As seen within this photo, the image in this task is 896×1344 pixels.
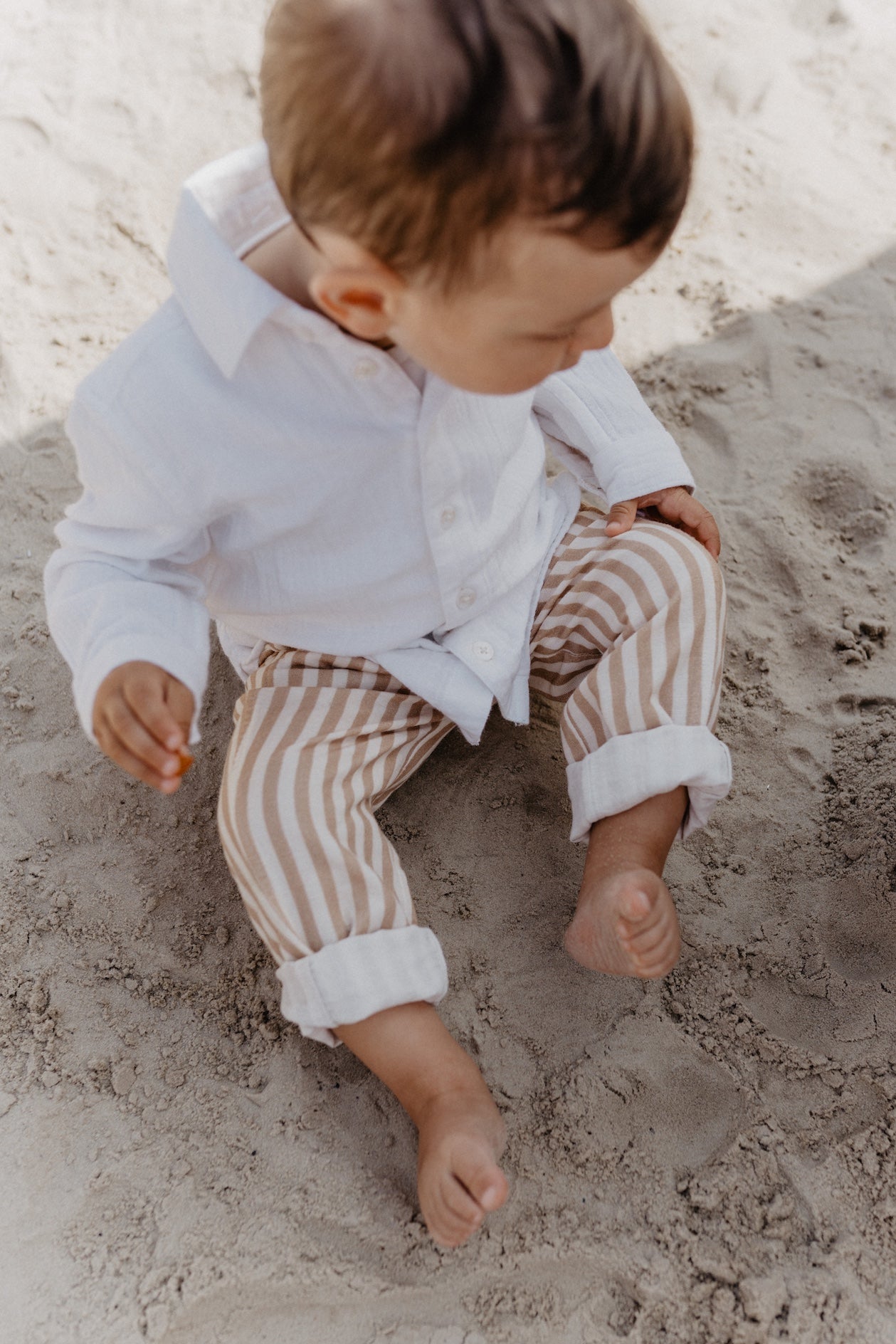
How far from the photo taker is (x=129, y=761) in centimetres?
100

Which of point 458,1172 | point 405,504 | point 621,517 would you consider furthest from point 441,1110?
point 621,517

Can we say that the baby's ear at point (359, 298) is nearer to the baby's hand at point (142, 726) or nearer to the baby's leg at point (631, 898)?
the baby's hand at point (142, 726)

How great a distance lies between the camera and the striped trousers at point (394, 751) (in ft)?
3.57

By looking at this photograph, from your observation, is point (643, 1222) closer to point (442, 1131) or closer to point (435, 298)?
point (442, 1131)

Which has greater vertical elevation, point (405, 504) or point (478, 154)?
point (478, 154)

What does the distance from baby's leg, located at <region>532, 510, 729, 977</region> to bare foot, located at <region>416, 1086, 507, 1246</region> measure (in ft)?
0.66

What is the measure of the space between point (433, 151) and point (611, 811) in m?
0.69

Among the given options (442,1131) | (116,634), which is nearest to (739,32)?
(116,634)

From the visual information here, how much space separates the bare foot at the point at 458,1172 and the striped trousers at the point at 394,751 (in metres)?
0.12

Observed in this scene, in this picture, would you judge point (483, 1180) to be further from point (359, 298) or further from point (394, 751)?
point (359, 298)

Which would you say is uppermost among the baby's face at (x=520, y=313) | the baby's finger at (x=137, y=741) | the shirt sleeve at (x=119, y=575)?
the baby's face at (x=520, y=313)

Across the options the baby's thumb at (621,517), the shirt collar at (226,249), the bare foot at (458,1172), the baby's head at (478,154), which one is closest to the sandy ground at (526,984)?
the bare foot at (458,1172)

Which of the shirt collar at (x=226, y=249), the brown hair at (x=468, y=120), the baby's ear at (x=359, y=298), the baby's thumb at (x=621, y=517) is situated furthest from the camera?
the baby's thumb at (x=621, y=517)

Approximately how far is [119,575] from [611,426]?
0.62 meters
